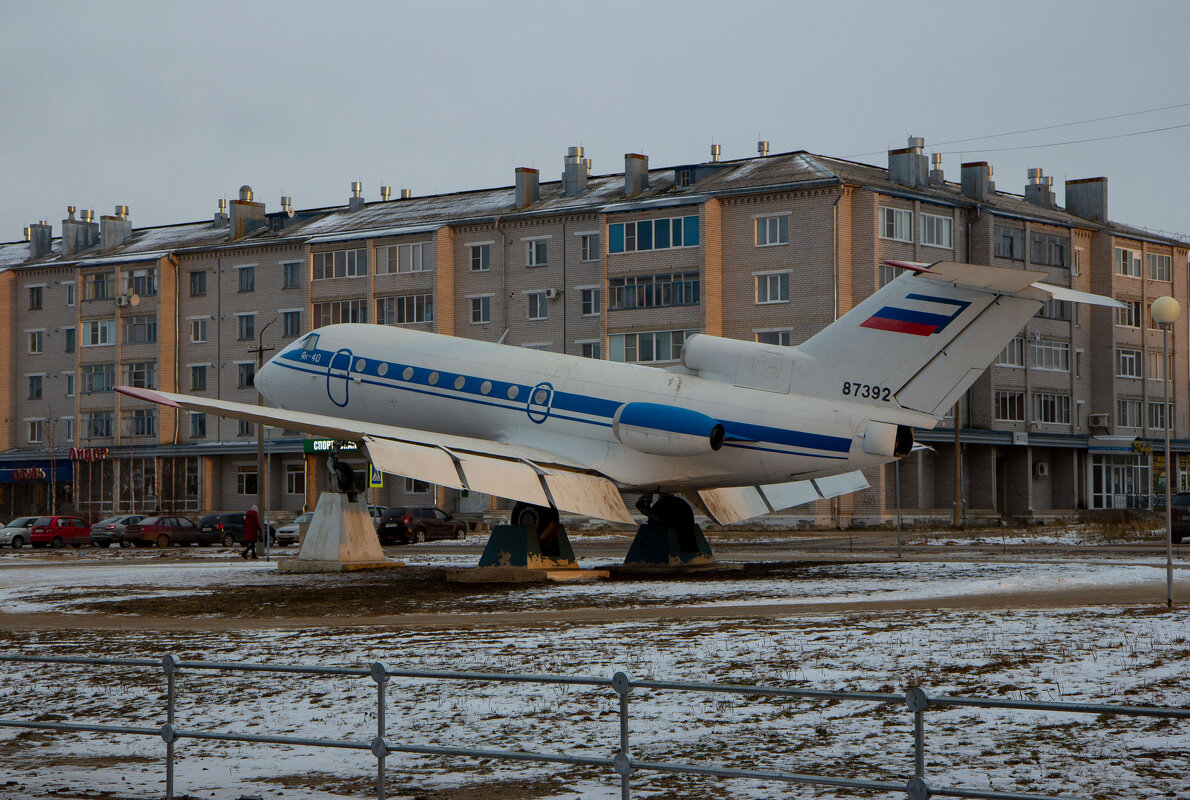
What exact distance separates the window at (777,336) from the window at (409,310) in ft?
74.9

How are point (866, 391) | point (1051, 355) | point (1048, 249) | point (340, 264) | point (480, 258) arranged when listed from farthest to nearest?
point (340, 264) < point (480, 258) < point (1051, 355) < point (1048, 249) < point (866, 391)

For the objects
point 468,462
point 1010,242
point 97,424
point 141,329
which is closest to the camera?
point 468,462

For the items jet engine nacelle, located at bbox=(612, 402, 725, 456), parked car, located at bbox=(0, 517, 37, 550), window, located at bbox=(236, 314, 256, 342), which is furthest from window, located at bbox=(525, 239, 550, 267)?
jet engine nacelle, located at bbox=(612, 402, 725, 456)

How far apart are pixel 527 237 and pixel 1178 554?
52.5 meters

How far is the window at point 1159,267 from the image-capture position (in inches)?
3637

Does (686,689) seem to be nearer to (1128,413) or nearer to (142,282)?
(1128,413)

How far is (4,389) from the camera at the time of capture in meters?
105

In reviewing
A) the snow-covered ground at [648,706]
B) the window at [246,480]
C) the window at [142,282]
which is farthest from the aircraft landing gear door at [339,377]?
Result: the window at [142,282]

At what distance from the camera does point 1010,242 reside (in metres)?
83.3

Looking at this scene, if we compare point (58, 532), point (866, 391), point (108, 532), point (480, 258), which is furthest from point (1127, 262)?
point (866, 391)

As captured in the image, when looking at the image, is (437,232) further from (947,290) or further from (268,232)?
(947,290)

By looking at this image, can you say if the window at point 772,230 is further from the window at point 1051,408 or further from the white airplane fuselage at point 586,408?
the white airplane fuselage at point 586,408

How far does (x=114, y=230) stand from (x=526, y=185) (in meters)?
36.0

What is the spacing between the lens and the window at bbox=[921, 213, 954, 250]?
3132 inches
